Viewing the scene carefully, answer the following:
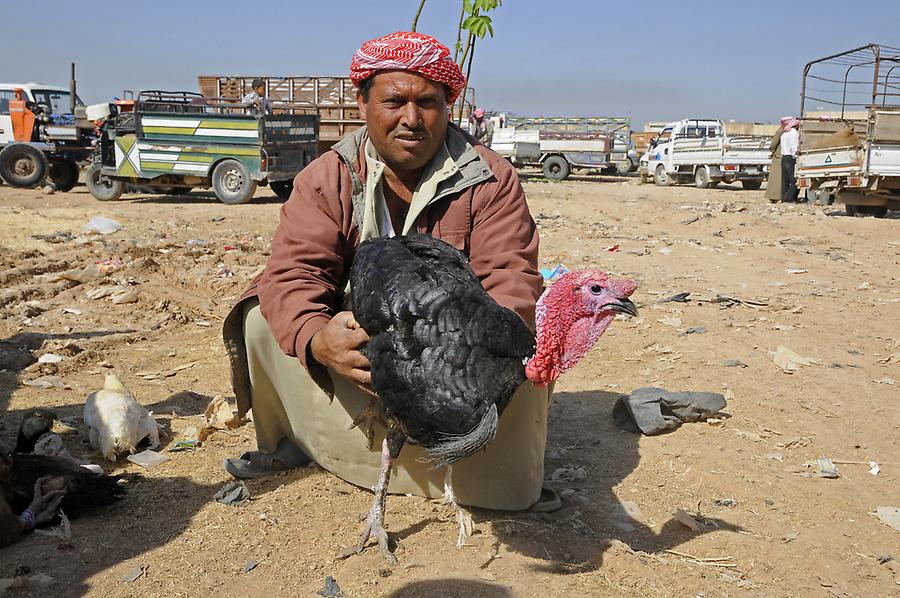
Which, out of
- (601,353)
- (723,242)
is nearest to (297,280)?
(601,353)

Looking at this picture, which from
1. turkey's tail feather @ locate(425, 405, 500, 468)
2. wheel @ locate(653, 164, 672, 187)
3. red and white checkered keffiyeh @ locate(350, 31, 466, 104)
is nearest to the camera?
turkey's tail feather @ locate(425, 405, 500, 468)

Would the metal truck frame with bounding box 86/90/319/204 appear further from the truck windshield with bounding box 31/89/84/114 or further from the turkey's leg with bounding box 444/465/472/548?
the turkey's leg with bounding box 444/465/472/548

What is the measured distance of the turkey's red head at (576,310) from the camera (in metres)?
2.57

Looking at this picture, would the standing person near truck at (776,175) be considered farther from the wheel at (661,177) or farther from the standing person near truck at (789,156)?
the wheel at (661,177)

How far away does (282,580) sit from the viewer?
2604 millimetres

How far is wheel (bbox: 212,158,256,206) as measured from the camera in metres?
13.3

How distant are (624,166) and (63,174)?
18905 millimetres

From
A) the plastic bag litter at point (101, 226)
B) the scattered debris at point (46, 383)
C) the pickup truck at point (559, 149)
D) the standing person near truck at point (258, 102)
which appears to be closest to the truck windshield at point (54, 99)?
the standing person near truck at point (258, 102)

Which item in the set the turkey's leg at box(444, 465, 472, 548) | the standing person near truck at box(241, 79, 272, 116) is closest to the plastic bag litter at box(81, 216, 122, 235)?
the standing person near truck at box(241, 79, 272, 116)

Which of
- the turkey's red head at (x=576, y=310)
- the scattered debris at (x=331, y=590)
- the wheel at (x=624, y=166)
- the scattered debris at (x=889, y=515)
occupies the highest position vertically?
the wheel at (x=624, y=166)

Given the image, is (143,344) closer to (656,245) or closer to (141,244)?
(141,244)

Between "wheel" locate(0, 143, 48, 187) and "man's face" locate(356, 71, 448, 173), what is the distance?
48.6 ft

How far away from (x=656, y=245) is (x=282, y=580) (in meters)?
8.05

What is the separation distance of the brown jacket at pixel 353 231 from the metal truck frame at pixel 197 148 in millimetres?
10650
